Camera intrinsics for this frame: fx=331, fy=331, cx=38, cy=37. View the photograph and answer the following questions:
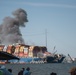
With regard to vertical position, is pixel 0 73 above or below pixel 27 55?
below

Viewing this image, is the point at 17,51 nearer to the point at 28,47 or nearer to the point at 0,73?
the point at 28,47

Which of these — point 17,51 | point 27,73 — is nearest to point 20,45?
point 17,51

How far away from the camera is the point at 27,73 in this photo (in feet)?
55.6

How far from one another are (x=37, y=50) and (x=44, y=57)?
67.1 feet

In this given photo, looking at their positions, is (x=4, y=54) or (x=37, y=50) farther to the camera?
(x=37, y=50)

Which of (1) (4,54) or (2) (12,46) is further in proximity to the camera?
(2) (12,46)

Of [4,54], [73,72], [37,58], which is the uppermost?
[37,58]

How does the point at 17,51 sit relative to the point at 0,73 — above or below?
above

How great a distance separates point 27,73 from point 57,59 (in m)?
145

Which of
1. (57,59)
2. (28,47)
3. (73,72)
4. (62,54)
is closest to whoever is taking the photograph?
(73,72)

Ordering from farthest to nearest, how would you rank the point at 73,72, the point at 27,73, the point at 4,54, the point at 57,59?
the point at 57,59 < the point at 27,73 < the point at 4,54 < the point at 73,72

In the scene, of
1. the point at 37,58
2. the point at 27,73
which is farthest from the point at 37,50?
the point at 27,73

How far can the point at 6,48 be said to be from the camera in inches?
7515

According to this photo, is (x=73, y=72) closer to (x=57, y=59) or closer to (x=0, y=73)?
(x=0, y=73)
